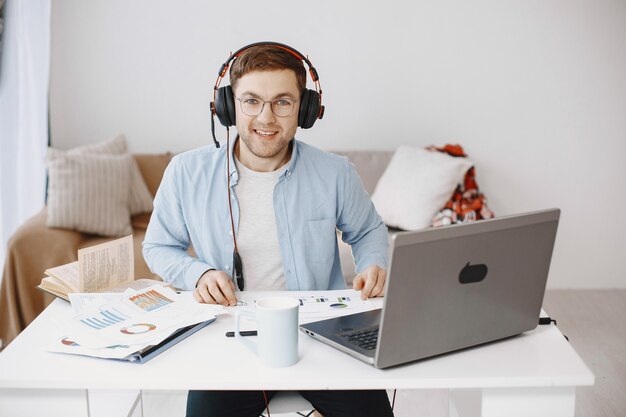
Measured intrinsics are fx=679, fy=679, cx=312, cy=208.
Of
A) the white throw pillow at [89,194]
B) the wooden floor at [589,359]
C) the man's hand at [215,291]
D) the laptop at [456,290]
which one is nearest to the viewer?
the laptop at [456,290]

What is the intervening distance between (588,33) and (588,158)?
2.27 feet

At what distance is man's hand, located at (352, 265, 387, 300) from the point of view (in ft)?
5.28

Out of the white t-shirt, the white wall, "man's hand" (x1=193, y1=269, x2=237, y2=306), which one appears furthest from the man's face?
the white wall

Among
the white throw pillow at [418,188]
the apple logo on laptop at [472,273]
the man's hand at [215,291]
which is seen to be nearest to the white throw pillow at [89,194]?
the white throw pillow at [418,188]

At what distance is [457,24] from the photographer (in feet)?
12.3

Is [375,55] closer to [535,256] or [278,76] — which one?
[278,76]

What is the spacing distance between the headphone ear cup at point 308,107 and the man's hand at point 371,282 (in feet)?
1.46

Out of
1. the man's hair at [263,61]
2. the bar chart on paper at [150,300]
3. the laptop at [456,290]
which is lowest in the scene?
the bar chart on paper at [150,300]

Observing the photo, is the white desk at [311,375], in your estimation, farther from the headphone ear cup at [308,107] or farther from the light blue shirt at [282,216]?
the headphone ear cup at [308,107]

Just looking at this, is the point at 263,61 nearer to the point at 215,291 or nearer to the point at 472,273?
the point at 215,291

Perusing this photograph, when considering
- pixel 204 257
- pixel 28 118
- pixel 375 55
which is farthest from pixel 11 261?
pixel 375 55

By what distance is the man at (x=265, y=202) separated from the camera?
1.80 metres

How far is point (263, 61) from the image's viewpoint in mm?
1776

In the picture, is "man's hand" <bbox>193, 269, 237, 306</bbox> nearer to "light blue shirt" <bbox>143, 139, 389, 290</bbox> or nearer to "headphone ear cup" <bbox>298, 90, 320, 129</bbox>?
"light blue shirt" <bbox>143, 139, 389, 290</bbox>
